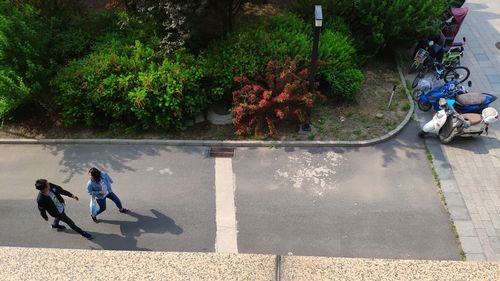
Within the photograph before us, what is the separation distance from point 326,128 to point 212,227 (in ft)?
13.0

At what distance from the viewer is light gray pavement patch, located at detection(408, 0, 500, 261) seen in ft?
26.6

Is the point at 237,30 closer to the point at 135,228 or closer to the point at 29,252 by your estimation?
the point at 135,228

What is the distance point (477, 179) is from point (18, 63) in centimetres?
1099

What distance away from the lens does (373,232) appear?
27.1ft

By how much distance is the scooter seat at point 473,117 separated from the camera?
31.5ft

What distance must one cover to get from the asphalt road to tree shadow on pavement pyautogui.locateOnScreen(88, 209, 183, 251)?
0.07 feet

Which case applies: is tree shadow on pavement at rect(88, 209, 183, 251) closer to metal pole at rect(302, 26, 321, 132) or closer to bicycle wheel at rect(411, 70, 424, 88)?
metal pole at rect(302, 26, 321, 132)

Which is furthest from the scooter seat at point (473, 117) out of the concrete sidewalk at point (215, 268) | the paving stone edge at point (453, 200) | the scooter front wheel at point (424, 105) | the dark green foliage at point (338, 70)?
the concrete sidewalk at point (215, 268)

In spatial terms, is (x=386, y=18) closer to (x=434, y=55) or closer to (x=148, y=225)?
(x=434, y=55)

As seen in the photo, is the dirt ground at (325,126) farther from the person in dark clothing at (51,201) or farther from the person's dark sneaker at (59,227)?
the person in dark clothing at (51,201)

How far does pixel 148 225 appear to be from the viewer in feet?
28.2

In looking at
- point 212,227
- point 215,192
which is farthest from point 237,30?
point 212,227

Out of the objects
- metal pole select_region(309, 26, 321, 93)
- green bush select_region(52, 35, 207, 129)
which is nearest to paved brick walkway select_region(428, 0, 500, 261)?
metal pole select_region(309, 26, 321, 93)

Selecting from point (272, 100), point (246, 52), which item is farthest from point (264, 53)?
point (272, 100)
